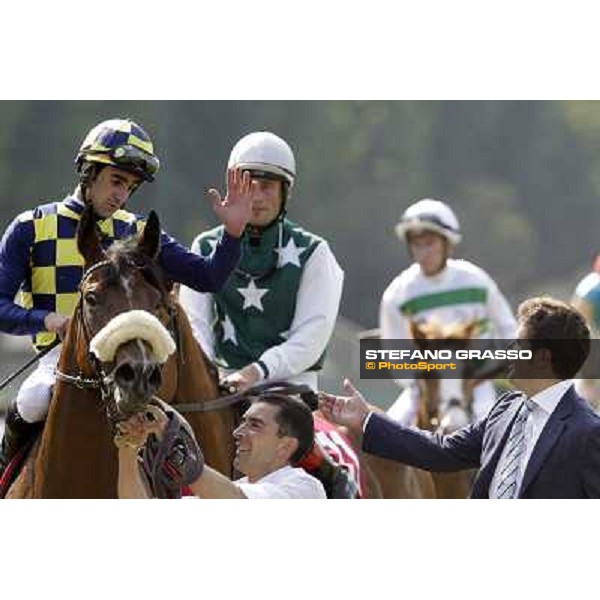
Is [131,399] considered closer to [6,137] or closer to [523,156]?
[6,137]

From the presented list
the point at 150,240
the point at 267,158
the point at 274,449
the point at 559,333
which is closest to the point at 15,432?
the point at 150,240

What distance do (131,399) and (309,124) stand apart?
18.9 feet

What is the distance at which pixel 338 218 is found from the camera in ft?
36.7

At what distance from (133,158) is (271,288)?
1.00 metres

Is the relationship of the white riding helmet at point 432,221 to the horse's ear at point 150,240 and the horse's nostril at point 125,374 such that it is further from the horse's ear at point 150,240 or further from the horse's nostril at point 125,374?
the horse's nostril at point 125,374

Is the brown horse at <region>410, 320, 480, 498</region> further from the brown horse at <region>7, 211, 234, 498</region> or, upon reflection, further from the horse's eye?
the horse's eye

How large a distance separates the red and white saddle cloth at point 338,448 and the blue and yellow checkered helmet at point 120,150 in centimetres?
129

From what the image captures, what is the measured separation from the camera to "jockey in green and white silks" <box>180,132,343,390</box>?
6.06 metres

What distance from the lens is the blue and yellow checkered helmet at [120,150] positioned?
532 centimetres

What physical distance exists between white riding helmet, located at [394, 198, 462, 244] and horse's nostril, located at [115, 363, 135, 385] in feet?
13.5

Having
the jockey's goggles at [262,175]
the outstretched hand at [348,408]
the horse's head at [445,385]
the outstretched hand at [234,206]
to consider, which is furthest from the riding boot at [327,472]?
the horse's head at [445,385]

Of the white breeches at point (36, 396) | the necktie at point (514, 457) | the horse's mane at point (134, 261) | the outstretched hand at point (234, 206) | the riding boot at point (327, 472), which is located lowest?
the necktie at point (514, 457)

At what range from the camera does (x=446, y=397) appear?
7.81 metres

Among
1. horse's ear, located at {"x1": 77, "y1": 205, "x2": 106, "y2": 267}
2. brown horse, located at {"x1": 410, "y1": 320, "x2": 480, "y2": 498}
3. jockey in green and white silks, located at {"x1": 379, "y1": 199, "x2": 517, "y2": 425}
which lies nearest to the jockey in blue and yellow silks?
horse's ear, located at {"x1": 77, "y1": 205, "x2": 106, "y2": 267}
